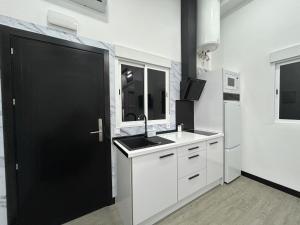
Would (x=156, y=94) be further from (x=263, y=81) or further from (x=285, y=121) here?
(x=285, y=121)

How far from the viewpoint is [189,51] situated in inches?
98.0

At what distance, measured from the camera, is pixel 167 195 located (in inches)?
63.9

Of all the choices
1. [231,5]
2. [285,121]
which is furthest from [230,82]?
[231,5]

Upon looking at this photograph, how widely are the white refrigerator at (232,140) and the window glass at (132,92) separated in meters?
1.42

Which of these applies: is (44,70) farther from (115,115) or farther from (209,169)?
(209,169)

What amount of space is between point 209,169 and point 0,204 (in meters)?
2.43

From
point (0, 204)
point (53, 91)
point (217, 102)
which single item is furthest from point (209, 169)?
point (0, 204)

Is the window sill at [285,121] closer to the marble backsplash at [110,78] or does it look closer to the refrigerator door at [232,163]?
the refrigerator door at [232,163]

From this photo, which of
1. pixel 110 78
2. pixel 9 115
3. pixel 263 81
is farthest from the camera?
pixel 263 81

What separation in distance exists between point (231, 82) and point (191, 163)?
159cm

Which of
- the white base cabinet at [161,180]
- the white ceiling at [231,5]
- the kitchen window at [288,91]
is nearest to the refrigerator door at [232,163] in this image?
the white base cabinet at [161,180]

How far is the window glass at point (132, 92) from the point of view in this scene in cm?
205

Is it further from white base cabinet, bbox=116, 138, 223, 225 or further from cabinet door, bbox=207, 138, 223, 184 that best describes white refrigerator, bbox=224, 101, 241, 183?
white base cabinet, bbox=116, 138, 223, 225

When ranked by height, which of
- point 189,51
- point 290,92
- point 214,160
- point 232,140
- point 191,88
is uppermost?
point 189,51
